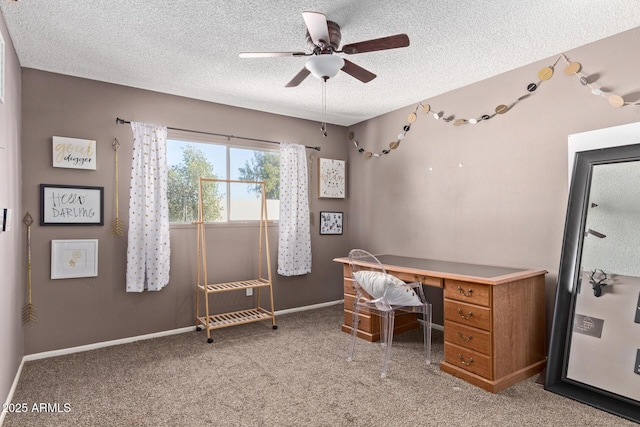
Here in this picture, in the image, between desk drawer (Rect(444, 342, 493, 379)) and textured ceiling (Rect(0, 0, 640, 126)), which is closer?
textured ceiling (Rect(0, 0, 640, 126))

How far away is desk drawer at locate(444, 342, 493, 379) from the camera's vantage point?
8.04 feet

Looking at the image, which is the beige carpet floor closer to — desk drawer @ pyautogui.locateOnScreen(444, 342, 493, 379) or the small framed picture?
desk drawer @ pyautogui.locateOnScreen(444, 342, 493, 379)

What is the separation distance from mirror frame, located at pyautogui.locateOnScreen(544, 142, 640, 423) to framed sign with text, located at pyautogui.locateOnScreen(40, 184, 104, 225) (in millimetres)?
3695

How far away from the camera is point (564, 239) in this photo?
102 inches

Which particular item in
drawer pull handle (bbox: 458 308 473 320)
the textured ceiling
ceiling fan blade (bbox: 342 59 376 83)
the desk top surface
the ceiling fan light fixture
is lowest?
drawer pull handle (bbox: 458 308 473 320)

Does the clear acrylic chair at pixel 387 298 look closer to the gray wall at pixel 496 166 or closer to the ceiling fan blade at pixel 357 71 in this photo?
the gray wall at pixel 496 166

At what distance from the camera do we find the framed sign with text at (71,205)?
3033mm

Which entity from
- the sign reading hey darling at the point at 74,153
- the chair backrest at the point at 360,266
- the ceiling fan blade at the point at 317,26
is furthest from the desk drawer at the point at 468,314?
the sign reading hey darling at the point at 74,153

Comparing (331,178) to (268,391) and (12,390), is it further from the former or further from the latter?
(12,390)

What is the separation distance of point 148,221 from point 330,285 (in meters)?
2.37

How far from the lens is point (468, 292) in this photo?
2.58m

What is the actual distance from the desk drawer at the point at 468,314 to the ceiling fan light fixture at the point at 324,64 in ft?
6.00

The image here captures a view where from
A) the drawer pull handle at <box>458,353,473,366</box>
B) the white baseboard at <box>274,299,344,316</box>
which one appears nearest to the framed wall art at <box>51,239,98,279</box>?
the white baseboard at <box>274,299,344,316</box>

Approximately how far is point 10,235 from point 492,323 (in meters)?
3.23
